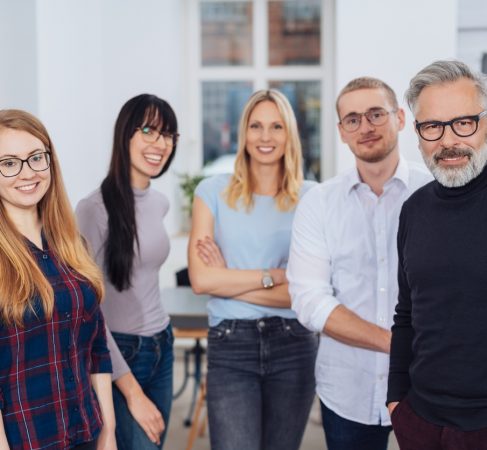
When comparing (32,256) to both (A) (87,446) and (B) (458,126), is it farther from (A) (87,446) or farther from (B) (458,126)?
(B) (458,126)

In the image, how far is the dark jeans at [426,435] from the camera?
146 centimetres

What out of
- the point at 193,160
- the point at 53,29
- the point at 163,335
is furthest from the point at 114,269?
the point at 193,160

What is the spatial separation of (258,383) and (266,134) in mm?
908

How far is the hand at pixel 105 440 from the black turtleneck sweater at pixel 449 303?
0.84 meters

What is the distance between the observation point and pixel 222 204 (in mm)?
2457

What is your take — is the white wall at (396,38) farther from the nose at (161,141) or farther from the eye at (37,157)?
the eye at (37,157)

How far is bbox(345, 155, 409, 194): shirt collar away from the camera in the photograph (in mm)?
2080

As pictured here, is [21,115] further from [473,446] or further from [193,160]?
[193,160]

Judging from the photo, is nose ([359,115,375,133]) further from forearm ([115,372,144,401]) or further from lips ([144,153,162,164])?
forearm ([115,372,144,401])

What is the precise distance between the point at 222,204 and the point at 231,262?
0.22 m

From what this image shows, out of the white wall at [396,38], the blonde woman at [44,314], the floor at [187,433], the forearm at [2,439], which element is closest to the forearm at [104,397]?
the blonde woman at [44,314]

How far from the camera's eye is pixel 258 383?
7.58ft

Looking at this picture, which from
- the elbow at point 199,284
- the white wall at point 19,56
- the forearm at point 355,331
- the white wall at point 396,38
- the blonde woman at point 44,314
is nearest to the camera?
the blonde woman at point 44,314

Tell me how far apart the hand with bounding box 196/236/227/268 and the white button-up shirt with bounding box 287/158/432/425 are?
0.37 m
